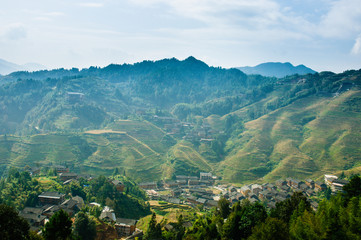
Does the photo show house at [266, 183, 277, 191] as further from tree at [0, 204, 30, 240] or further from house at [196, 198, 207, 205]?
tree at [0, 204, 30, 240]

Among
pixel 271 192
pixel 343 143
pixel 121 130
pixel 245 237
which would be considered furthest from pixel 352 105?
pixel 245 237


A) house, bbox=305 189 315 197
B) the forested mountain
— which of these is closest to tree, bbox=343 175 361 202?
house, bbox=305 189 315 197

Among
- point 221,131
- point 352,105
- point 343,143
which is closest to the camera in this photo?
point 343,143

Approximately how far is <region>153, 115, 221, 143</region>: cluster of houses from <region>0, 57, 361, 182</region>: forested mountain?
0.50 m

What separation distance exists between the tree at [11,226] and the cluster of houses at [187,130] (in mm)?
100828

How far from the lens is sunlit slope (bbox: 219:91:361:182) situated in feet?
271

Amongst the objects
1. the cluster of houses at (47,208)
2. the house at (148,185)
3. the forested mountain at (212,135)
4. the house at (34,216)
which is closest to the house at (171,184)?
the house at (148,185)

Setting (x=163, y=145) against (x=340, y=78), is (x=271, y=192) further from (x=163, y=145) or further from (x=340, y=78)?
(x=340, y=78)

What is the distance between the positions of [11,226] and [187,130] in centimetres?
12099

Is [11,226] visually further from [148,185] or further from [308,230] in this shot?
[148,185]

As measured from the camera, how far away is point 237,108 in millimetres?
169375

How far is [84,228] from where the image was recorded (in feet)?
106

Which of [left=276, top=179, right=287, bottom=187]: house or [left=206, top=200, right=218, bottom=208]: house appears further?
[left=276, top=179, right=287, bottom=187]: house

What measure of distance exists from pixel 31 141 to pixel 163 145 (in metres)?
50.2
